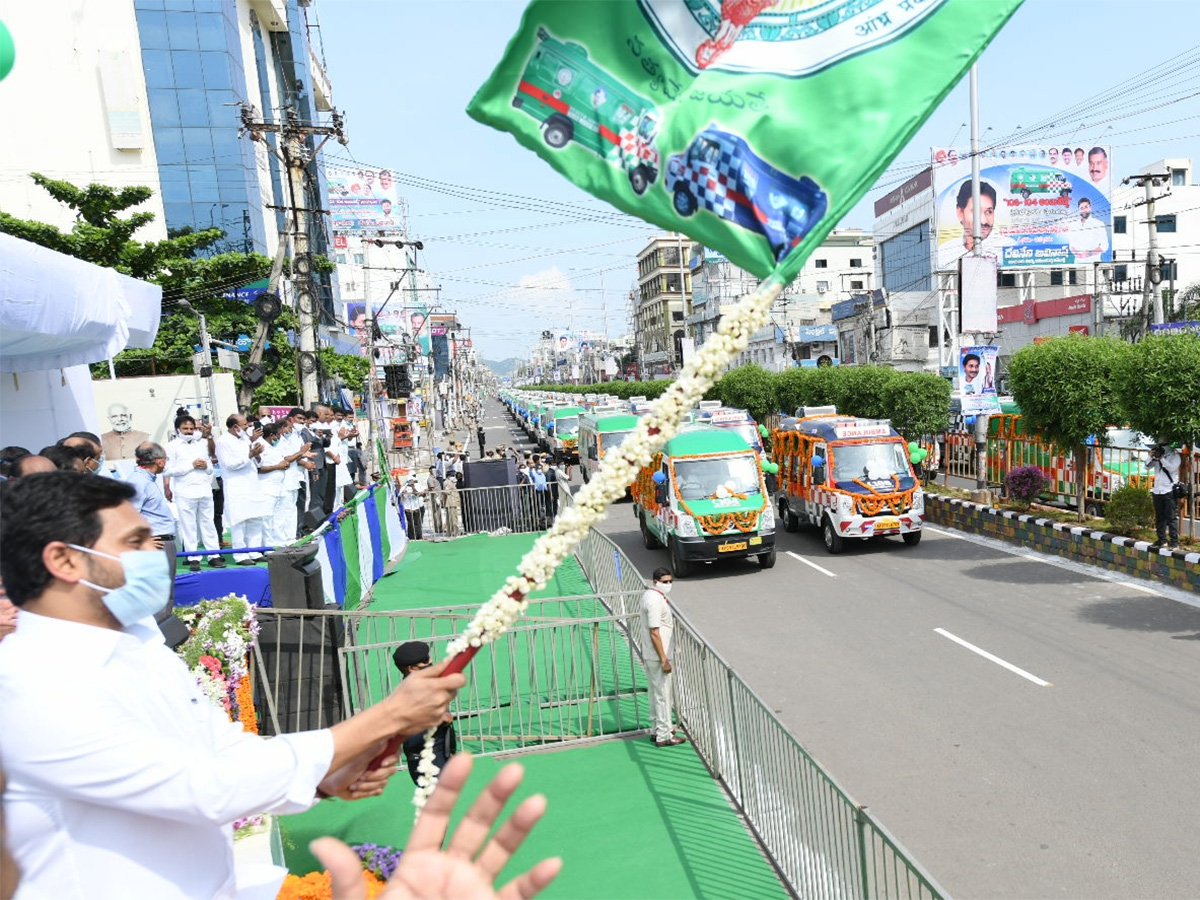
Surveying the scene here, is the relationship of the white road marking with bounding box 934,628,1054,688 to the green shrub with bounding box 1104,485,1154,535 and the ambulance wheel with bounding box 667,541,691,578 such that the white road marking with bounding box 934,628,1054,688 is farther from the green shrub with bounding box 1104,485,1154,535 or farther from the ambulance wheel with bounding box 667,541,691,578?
the green shrub with bounding box 1104,485,1154,535

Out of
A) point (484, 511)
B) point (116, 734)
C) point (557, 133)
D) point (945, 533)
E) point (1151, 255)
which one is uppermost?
point (1151, 255)

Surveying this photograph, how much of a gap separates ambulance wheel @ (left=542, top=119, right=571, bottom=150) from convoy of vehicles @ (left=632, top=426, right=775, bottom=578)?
10407 mm

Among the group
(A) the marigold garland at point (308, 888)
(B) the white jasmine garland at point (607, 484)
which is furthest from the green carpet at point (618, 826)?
(B) the white jasmine garland at point (607, 484)

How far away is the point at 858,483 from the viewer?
14648mm

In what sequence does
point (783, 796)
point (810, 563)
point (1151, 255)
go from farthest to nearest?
point (1151, 255), point (810, 563), point (783, 796)

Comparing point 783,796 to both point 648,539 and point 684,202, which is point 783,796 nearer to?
point 684,202

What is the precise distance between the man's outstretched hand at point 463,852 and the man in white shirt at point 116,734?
329mm

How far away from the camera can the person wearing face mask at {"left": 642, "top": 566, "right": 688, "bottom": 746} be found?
22.3ft

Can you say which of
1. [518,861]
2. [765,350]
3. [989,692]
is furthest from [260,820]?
[765,350]

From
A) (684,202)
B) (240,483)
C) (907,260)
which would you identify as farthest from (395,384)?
(907,260)

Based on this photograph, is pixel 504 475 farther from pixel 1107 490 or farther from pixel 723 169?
pixel 723 169

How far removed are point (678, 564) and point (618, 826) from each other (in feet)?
27.3

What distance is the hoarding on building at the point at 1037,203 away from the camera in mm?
41031

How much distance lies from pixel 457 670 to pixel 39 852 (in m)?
0.86
